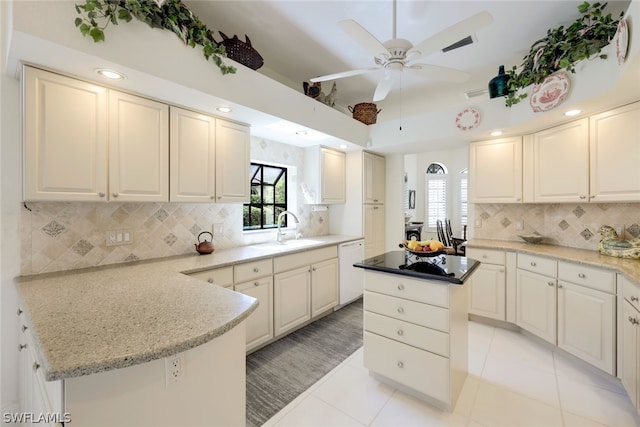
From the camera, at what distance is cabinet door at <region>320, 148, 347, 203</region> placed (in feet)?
12.2

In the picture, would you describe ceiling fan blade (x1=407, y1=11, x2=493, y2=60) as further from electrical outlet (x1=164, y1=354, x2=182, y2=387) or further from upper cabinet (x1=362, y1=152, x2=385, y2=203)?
upper cabinet (x1=362, y1=152, x2=385, y2=203)

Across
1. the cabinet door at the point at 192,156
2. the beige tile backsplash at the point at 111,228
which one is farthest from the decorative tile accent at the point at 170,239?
the cabinet door at the point at 192,156

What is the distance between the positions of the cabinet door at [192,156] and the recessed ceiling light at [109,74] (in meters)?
0.44

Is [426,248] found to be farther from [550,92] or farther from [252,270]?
[550,92]

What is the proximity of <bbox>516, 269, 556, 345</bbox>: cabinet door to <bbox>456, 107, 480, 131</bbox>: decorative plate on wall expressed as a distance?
5.40ft

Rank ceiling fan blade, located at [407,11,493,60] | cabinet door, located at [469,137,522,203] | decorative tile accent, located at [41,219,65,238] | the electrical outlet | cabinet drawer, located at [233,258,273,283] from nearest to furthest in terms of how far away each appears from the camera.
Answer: the electrical outlet < ceiling fan blade, located at [407,11,493,60] < decorative tile accent, located at [41,219,65,238] < cabinet drawer, located at [233,258,273,283] < cabinet door, located at [469,137,522,203]

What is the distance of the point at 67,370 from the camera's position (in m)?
0.73

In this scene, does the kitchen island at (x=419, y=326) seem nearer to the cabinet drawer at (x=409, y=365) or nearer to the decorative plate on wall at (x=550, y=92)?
the cabinet drawer at (x=409, y=365)

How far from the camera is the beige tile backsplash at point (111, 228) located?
1.79 m

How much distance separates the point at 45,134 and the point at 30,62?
400 millimetres

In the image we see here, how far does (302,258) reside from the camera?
9.66 feet

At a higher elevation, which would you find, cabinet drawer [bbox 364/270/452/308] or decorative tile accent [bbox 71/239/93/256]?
decorative tile accent [bbox 71/239/93/256]

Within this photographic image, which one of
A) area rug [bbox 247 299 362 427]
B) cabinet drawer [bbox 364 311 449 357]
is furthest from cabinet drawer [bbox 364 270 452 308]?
area rug [bbox 247 299 362 427]

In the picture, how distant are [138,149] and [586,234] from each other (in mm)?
4200
